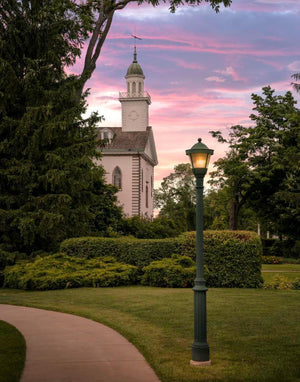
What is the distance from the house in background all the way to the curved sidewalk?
117ft

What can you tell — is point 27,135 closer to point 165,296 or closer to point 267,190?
point 165,296

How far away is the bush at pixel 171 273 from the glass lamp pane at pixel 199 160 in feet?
31.4

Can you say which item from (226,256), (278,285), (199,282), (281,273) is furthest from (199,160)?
(281,273)

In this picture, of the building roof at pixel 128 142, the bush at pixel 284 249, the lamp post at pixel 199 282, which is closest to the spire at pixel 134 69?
the building roof at pixel 128 142

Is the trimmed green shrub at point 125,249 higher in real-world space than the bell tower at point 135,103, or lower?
lower

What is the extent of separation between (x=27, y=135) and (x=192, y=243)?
8.03 m

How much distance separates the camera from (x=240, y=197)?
44.5 m

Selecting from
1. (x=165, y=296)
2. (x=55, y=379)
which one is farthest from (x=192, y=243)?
(x=55, y=379)

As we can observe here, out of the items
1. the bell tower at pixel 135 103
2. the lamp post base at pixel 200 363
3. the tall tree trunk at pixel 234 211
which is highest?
the bell tower at pixel 135 103

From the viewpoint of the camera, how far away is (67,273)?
17547mm

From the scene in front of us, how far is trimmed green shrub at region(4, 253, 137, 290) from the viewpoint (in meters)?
17.1

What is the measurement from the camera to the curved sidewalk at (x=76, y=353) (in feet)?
22.7

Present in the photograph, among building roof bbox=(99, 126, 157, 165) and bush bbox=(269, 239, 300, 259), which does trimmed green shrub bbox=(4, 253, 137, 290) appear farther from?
bush bbox=(269, 239, 300, 259)

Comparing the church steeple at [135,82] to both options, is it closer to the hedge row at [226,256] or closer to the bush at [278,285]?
the hedge row at [226,256]
